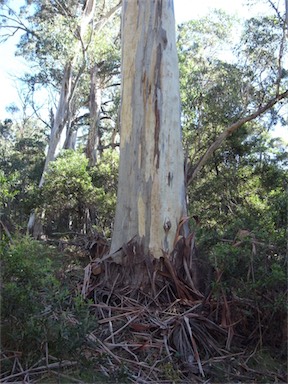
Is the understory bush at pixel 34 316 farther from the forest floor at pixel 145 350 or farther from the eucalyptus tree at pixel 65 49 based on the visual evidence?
the eucalyptus tree at pixel 65 49

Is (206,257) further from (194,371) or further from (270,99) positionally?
(270,99)

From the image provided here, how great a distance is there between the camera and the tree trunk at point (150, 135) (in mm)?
4805

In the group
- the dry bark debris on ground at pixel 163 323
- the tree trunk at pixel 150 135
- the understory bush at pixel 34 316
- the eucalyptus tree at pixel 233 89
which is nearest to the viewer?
the understory bush at pixel 34 316

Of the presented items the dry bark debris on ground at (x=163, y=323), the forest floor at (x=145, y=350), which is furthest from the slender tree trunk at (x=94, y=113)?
the forest floor at (x=145, y=350)

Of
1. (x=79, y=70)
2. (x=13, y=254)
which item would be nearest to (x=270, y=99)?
(x=79, y=70)

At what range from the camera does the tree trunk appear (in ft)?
15.8

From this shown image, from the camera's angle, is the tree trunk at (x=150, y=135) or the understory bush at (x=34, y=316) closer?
the understory bush at (x=34, y=316)

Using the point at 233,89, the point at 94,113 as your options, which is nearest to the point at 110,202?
the point at 233,89

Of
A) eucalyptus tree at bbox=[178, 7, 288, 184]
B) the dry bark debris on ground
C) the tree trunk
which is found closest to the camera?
the dry bark debris on ground

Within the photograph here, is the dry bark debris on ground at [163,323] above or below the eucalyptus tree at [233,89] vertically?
below

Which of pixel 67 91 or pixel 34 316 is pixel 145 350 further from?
pixel 67 91

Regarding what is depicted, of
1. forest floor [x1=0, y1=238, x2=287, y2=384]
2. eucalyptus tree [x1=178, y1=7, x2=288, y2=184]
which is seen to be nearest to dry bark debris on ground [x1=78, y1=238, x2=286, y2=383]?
forest floor [x1=0, y1=238, x2=287, y2=384]

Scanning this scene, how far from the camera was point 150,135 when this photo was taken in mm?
5102

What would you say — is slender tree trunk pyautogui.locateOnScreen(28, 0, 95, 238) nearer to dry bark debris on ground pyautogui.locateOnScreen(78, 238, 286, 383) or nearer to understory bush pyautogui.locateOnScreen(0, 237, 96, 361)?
dry bark debris on ground pyautogui.locateOnScreen(78, 238, 286, 383)
